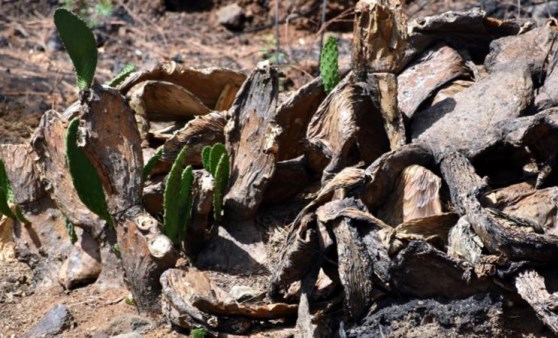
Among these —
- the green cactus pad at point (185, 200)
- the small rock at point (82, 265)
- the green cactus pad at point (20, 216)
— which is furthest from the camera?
the green cactus pad at point (20, 216)

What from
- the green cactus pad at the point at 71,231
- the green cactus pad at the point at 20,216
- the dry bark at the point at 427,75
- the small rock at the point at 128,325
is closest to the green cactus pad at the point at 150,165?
the green cactus pad at the point at 71,231

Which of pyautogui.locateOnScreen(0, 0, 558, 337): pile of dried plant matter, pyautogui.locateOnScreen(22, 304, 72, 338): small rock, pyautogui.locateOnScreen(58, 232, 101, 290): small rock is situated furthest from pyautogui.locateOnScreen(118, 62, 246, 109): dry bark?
pyautogui.locateOnScreen(22, 304, 72, 338): small rock

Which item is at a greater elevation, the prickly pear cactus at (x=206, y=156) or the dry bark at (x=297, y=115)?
the dry bark at (x=297, y=115)

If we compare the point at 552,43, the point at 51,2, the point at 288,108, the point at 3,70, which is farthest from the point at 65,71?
the point at 552,43

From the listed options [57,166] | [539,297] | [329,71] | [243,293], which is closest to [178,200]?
[243,293]

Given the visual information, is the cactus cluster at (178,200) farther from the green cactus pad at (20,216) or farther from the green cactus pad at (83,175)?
the green cactus pad at (20,216)

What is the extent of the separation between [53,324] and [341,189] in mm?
1180

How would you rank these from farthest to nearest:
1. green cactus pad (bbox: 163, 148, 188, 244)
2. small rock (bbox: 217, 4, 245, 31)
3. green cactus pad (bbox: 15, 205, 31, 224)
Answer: small rock (bbox: 217, 4, 245, 31), green cactus pad (bbox: 15, 205, 31, 224), green cactus pad (bbox: 163, 148, 188, 244)

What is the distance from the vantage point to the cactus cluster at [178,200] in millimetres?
3584

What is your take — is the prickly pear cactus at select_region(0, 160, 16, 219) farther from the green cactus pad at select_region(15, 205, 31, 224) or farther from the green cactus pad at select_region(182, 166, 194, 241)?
the green cactus pad at select_region(182, 166, 194, 241)

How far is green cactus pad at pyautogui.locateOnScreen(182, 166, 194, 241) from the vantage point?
3.70 metres

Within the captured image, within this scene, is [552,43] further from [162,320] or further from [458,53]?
[162,320]

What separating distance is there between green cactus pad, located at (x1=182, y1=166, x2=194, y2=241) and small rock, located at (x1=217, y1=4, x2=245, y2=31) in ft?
12.6

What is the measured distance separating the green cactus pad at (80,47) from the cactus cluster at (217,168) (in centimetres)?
55
